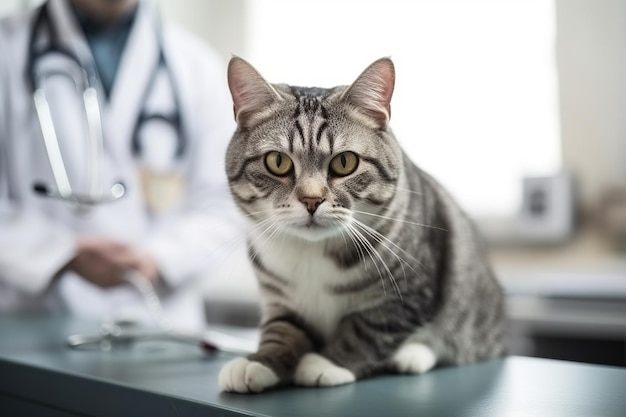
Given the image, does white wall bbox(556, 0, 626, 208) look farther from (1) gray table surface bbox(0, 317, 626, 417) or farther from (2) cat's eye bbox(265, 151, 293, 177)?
(2) cat's eye bbox(265, 151, 293, 177)

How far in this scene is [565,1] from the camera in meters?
1.69

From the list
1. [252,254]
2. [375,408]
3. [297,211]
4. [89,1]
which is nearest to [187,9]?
[89,1]

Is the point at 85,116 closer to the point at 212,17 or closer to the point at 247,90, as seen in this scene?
the point at 212,17

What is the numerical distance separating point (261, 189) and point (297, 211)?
5 cm

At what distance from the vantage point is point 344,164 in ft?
2.01

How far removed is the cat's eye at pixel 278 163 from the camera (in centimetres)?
61

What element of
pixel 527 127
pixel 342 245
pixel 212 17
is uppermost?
pixel 212 17

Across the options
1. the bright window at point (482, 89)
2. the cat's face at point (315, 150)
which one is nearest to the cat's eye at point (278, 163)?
the cat's face at point (315, 150)

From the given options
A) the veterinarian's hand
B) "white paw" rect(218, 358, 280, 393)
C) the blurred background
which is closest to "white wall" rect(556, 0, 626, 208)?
the blurred background

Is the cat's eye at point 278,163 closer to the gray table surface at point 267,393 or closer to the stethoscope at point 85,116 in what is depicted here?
the gray table surface at point 267,393

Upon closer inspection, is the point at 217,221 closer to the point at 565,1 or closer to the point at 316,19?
the point at 316,19

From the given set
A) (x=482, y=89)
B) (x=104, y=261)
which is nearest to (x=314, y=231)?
(x=104, y=261)

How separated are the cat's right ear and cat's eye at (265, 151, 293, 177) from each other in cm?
4

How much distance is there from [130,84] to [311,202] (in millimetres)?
687
